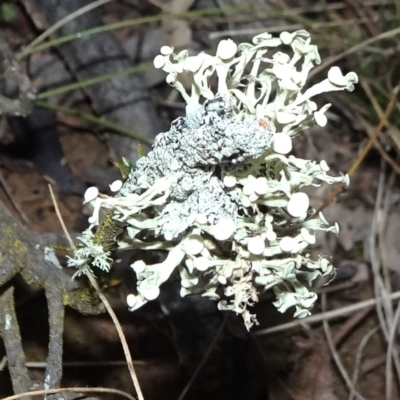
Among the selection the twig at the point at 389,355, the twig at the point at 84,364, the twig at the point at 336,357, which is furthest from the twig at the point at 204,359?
the twig at the point at 389,355

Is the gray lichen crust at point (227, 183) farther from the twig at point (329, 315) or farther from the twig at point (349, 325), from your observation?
the twig at point (349, 325)

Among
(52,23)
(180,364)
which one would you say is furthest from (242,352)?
(52,23)

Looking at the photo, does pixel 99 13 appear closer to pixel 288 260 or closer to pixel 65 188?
pixel 65 188

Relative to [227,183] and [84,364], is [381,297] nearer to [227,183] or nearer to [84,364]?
[84,364]

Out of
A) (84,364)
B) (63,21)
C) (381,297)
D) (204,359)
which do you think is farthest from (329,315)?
(63,21)

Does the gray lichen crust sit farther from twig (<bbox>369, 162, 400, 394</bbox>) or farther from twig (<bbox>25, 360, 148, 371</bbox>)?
twig (<bbox>369, 162, 400, 394</bbox>)

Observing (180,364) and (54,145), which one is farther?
(54,145)
